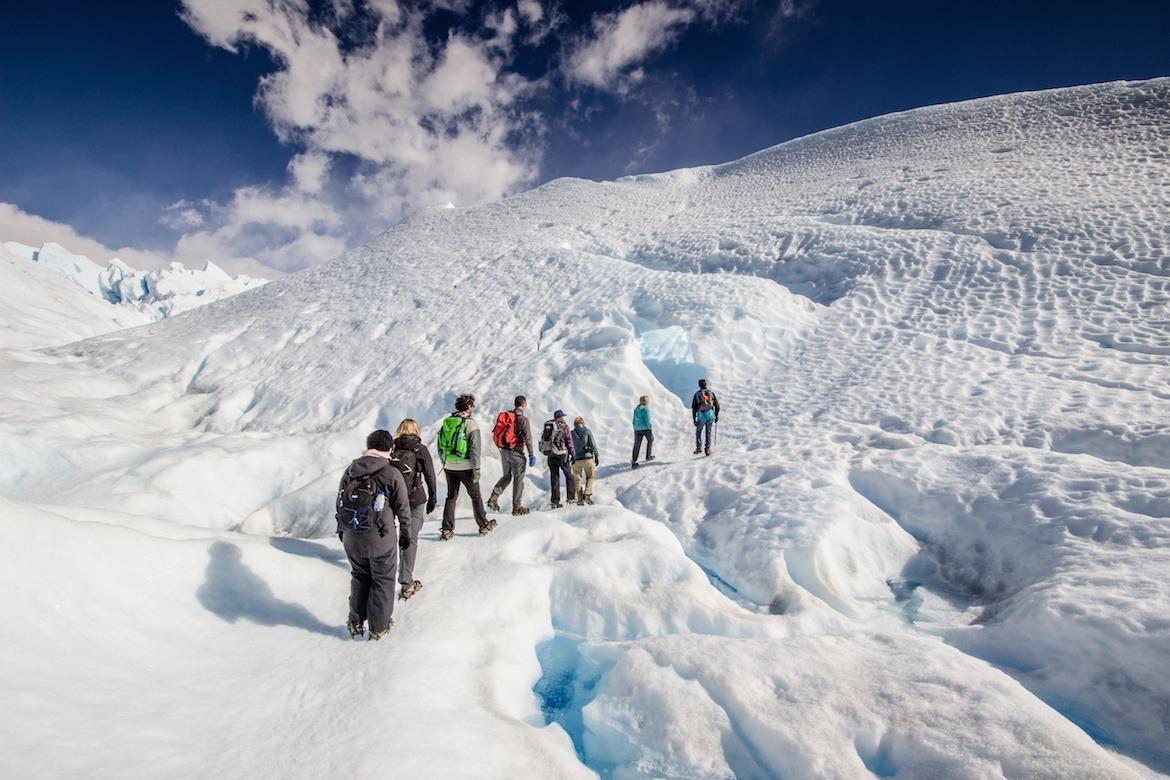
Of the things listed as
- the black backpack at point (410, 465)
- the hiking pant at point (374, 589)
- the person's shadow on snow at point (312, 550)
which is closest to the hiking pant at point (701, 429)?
Result: the black backpack at point (410, 465)

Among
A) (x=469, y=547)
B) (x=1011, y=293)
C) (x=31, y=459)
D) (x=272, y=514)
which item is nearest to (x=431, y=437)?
(x=272, y=514)

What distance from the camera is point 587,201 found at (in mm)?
30922

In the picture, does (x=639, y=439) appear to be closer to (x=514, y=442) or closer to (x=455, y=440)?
(x=514, y=442)

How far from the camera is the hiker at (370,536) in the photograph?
4.28m

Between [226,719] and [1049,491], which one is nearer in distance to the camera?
[226,719]

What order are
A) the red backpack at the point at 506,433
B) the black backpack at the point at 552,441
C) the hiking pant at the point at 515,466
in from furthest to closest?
the black backpack at the point at 552,441, the hiking pant at the point at 515,466, the red backpack at the point at 506,433

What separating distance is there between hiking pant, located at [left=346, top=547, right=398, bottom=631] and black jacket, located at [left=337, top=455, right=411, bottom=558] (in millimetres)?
77

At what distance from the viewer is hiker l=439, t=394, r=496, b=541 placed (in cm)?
660

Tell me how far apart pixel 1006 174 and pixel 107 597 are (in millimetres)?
29351

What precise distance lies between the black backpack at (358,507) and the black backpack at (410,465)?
1.09 metres

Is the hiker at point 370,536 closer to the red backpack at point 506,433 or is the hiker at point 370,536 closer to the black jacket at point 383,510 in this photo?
the black jacket at point 383,510

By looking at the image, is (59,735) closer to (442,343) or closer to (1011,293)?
(442,343)

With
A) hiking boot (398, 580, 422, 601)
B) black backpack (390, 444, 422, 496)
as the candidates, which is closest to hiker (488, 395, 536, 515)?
black backpack (390, 444, 422, 496)

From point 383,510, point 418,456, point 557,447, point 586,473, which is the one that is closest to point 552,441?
point 557,447
